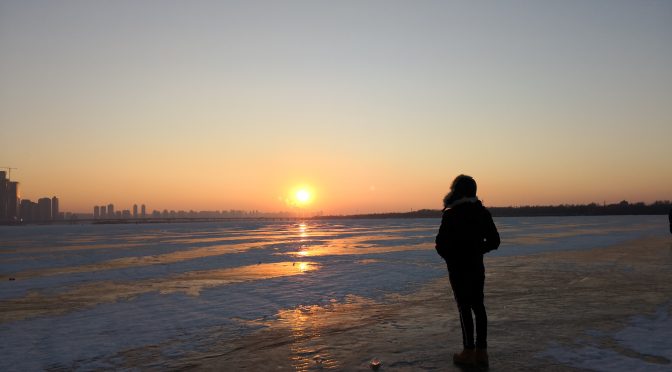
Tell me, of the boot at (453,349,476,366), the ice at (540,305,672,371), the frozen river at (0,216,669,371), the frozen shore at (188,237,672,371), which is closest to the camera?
the ice at (540,305,672,371)

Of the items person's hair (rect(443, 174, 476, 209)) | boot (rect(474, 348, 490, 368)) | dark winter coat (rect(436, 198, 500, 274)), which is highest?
person's hair (rect(443, 174, 476, 209))

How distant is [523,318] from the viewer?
24.5 ft

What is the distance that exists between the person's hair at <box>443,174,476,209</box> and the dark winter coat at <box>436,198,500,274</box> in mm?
71

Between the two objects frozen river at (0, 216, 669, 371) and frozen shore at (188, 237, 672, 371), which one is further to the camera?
frozen river at (0, 216, 669, 371)

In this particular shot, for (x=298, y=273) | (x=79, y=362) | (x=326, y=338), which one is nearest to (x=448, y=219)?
(x=326, y=338)

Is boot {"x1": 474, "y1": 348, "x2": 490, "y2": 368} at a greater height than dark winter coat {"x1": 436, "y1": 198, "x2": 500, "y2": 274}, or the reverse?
dark winter coat {"x1": 436, "y1": 198, "x2": 500, "y2": 274}

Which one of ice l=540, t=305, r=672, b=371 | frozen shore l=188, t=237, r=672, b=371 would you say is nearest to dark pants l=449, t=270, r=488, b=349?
frozen shore l=188, t=237, r=672, b=371

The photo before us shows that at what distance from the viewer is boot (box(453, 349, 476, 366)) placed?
517 centimetres

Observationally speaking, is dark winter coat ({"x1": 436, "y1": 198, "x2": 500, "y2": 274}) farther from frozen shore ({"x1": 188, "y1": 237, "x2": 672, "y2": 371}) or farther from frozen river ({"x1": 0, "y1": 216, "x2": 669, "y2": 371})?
frozen river ({"x1": 0, "y1": 216, "x2": 669, "y2": 371})

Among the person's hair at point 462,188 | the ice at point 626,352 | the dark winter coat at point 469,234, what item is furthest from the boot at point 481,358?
the person's hair at point 462,188

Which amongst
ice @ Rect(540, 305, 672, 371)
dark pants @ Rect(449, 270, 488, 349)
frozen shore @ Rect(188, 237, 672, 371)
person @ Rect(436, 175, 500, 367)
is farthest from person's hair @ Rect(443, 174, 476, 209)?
ice @ Rect(540, 305, 672, 371)

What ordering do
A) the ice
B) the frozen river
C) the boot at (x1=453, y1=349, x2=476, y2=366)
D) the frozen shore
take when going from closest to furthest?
1. the ice
2. the boot at (x1=453, y1=349, x2=476, y2=366)
3. the frozen shore
4. the frozen river

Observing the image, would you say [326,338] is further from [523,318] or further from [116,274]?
[116,274]

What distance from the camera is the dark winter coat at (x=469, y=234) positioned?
5137mm
